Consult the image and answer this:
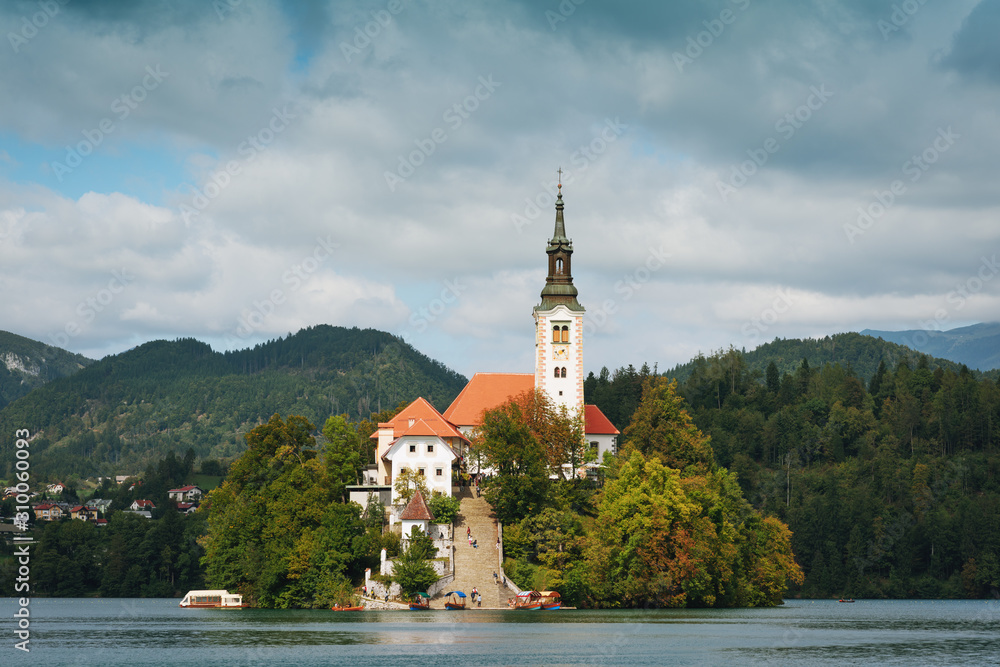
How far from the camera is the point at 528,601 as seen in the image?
74750 millimetres

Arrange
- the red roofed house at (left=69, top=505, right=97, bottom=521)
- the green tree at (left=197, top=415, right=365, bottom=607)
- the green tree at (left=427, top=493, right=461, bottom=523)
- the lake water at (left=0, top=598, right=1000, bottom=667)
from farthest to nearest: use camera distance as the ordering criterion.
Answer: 1. the red roofed house at (left=69, top=505, right=97, bottom=521)
2. the green tree at (left=427, top=493, right=461, bottom=523)
3. the green tree at (left=197, top=415, right=365, bottom=607)
4. the lake water at (left=0, top=598, right=1000, bottom=667)

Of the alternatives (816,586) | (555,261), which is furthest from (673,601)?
(816,586)

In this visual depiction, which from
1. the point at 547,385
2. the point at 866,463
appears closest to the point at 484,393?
the point at 547,385

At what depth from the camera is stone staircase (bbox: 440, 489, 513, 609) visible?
243 feet

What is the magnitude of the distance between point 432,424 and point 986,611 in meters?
48.7

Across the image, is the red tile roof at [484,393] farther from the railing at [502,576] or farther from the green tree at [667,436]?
the railing at [502,576]

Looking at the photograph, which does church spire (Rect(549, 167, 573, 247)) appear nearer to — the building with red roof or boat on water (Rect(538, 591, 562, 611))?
boat on water (Rect(538, 591, 562, 611))

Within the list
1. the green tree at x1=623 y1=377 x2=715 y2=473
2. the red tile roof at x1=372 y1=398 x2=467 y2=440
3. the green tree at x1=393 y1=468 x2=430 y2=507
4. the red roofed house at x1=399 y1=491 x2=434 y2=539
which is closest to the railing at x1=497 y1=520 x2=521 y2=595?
the red roofed house at x1=399 y1=491 x2=434 y2=539

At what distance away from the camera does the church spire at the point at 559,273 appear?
9600 centimetres

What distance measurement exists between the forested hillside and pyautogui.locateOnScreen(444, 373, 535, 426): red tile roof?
176 ft

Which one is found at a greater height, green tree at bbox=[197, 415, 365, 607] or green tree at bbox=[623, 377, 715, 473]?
green tree at bbox=[623, 377, 715, 473]

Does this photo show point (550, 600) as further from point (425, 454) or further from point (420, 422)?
point (420, 422)

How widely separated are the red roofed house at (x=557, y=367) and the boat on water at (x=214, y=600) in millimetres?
22971

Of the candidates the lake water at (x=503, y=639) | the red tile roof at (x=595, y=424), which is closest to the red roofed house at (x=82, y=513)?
the lake water at (x=503, y=639)
